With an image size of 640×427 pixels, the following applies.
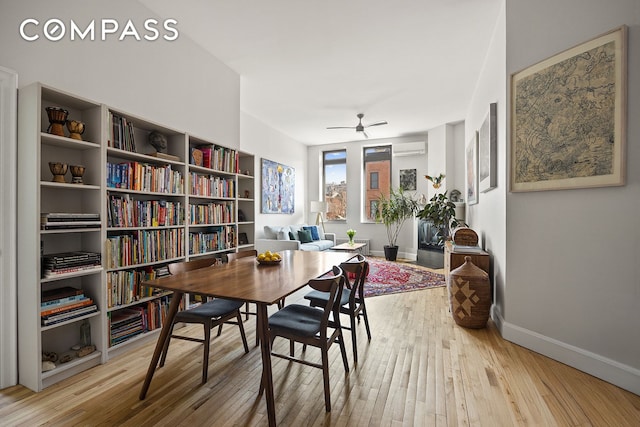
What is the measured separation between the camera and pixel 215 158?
3.54 m

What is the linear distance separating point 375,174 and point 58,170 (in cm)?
680

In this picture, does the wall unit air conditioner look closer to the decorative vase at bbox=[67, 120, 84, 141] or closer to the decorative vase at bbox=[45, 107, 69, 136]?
the decorative vase at bbox=[67, 120, 84, 141]

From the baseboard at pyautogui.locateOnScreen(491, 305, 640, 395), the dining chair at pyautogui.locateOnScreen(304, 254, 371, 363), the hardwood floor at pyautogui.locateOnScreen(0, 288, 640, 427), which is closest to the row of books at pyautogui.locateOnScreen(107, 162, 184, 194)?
the hardwood floor at pyautogui.locateOnScreen(0, 288, 640, 427)

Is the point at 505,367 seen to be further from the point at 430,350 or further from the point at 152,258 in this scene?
the point at 152,258

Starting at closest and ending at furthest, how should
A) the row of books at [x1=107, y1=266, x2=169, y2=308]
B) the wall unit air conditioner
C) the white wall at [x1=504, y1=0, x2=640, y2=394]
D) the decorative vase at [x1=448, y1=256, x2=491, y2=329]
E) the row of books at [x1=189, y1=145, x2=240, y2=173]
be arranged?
the white wall at [x1=504, y1=0, x2=640, y2=394], the row of books at [x1=107, y1=266, x2=169, y2=308], the decorative vase at [x1=448, y1=256, x2=491, y2=329], the row of books at [x1=189, y1=145, x2=240, y2=173], the wall unit air conditioner

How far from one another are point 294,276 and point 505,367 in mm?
1765

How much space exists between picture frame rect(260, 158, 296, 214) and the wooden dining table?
151 inches

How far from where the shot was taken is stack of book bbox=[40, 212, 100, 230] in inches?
78.3

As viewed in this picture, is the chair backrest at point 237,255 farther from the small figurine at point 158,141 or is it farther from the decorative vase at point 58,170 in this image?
the decorative vase at point 58,170

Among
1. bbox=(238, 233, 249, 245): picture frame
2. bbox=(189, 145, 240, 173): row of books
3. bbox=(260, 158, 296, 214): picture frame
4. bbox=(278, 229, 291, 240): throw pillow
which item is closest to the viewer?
bbox=(189, 145, 240, 173): row of books

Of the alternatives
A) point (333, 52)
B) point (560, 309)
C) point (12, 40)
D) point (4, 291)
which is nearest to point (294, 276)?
point (4, 291)

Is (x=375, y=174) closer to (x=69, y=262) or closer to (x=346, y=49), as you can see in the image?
(x=346, y=49)

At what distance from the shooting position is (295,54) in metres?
3.62

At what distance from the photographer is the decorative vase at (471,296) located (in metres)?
2.93
